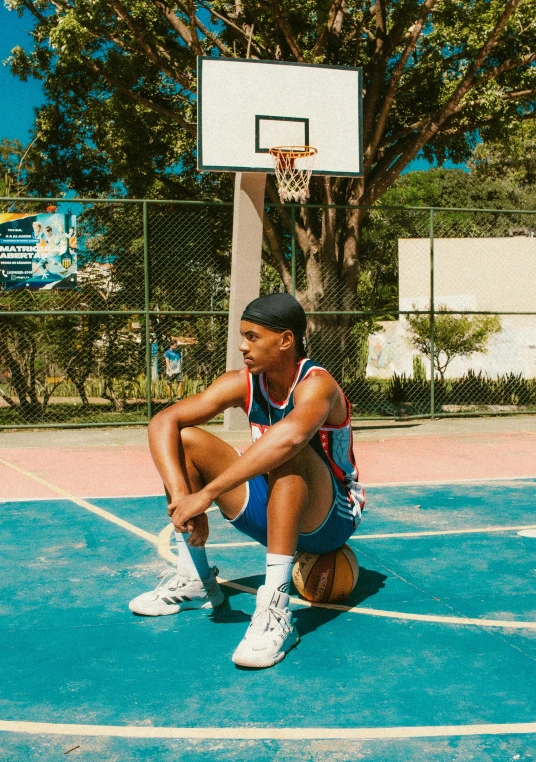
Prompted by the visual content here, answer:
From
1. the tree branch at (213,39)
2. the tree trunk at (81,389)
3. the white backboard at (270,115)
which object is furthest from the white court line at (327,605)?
the tree branch at (213,39)

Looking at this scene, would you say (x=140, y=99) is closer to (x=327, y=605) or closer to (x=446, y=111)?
(x=446, y=111)

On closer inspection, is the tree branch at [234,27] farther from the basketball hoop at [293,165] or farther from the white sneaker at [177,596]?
the white sneaker at [177,596]

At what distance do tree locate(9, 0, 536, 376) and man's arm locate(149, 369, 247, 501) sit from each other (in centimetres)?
950

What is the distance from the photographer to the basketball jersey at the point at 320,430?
12.2 ft

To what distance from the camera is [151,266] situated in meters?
12.8

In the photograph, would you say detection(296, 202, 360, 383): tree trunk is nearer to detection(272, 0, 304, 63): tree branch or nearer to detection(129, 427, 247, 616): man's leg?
detection(272, 0, 304, 63): tree branch

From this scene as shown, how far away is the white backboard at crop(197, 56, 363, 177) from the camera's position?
1046 centimetres

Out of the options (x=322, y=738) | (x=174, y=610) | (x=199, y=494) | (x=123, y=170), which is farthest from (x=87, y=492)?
(x=123, y=170)

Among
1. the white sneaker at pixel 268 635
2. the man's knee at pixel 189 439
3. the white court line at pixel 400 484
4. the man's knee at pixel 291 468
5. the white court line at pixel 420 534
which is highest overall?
the man's knee at pixel 189 439

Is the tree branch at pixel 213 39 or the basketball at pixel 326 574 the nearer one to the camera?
the basketball at pixel 326 574

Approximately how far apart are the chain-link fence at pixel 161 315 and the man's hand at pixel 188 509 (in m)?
8.00

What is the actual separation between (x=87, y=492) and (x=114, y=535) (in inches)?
67.2

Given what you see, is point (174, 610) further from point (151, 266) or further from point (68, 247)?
point (151, 266)

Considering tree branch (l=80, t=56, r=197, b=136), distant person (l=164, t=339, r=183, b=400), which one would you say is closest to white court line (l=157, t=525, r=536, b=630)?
distant person (l=164, t=339, r=183, b=400)
